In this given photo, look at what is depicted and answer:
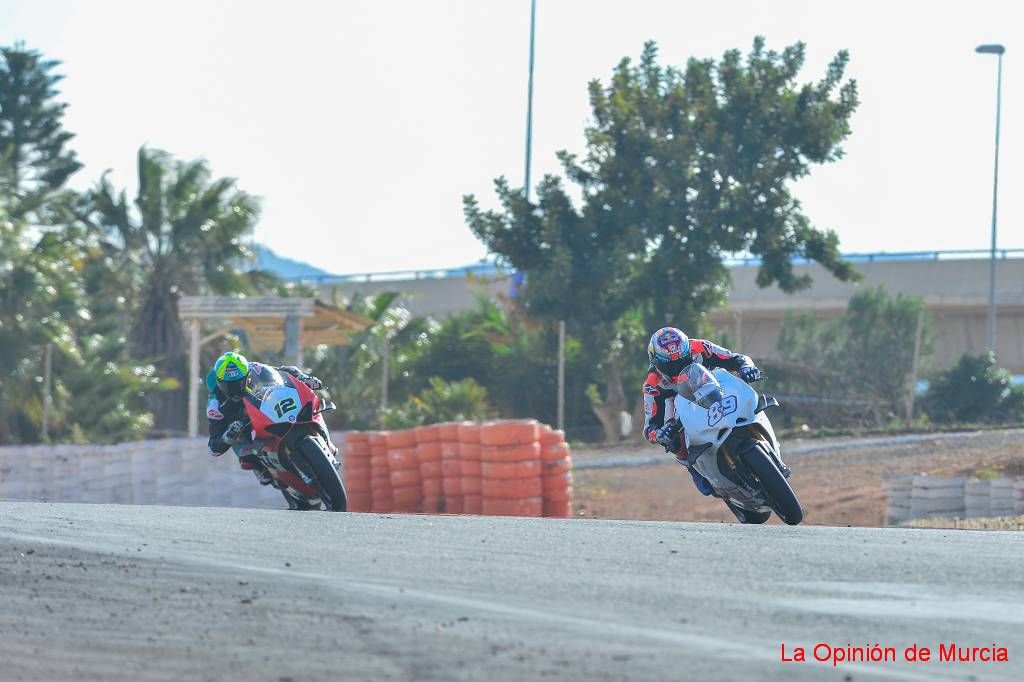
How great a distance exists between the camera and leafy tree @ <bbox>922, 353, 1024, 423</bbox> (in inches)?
1266

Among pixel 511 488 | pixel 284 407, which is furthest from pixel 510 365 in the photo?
pixel 284 407

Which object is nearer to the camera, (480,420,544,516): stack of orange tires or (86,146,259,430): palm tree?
(480,420,544,516): stack of orange tires

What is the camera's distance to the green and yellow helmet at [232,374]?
44.9 ft

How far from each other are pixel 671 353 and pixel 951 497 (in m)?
6.24

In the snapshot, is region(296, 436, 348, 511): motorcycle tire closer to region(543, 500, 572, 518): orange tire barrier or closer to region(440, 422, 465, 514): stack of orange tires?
region(440, 422, 465, 514): stack of orange tires

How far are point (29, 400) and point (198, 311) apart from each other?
4.93 meters

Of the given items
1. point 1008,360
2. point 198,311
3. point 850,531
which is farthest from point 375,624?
point 1008,360

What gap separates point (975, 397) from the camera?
3222 cm

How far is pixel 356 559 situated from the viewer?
7574 mm

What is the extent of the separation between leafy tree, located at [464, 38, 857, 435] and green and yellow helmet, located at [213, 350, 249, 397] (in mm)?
17320

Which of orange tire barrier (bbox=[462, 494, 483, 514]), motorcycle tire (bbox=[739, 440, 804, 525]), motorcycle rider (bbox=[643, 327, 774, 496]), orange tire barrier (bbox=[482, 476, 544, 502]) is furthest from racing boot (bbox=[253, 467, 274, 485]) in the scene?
orange tire barrier (bbox=[462, 494, 483, 514])

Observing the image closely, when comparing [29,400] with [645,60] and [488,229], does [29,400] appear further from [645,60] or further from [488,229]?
[645,60]

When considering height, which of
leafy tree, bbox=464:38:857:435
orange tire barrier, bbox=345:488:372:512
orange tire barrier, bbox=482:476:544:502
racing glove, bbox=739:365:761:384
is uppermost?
leafy tree, bbox=464:38:857:435

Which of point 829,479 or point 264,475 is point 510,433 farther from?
point 829,479
